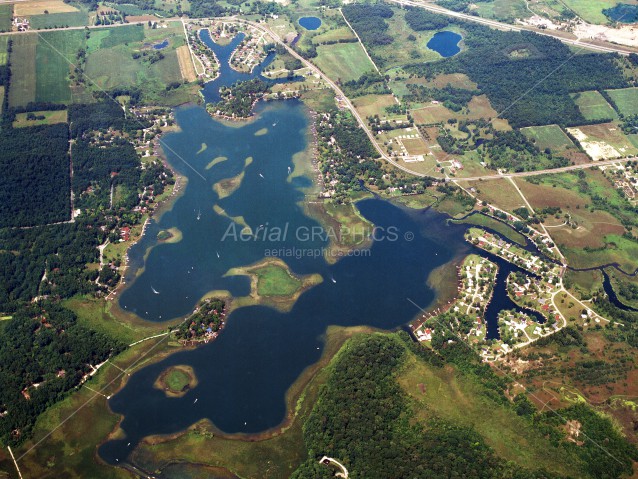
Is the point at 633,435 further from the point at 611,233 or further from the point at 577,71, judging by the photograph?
the point at 577,71

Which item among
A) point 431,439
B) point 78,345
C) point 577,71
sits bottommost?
point 78,345

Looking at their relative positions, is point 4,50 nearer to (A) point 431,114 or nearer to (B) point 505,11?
(A) point 431,114

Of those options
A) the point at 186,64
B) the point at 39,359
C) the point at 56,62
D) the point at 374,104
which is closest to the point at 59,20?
the point at 56,62

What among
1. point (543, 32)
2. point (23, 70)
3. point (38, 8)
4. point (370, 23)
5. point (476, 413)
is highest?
point (543, 32)

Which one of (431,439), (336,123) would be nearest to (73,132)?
(336,123)

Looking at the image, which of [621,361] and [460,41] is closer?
[621,361]

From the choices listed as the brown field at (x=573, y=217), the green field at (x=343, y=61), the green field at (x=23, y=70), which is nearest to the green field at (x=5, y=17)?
the green field at (x=23, y=70)

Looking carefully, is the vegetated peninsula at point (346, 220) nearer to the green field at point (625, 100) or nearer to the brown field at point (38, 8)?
the green field at point (625, 100)
